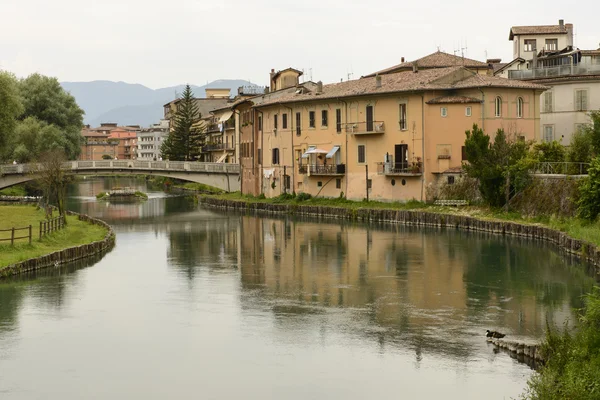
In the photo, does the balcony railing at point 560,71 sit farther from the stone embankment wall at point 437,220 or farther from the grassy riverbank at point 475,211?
the stone embankment wall at point 437,220

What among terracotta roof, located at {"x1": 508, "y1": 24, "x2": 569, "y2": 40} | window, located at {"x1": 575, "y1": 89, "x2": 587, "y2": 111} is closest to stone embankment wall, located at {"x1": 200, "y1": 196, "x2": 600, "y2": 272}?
window, located at {"x1": 575, "y1": 89, "x2": 587, "y2": 111}

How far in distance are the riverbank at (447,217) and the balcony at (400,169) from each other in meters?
1.90

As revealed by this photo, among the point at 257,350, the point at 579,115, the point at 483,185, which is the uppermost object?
the point at 579,115

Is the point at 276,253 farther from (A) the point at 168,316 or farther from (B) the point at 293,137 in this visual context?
(B) the point at 293,137

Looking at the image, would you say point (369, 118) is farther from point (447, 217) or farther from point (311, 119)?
point (447, 217)

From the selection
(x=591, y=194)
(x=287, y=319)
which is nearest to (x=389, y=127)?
(x=591, y=194)

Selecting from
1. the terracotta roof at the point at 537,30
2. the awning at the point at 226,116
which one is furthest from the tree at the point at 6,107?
the terracotta roof at the point at 537,30

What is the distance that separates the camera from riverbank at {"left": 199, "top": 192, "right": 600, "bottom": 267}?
3934 centimetres

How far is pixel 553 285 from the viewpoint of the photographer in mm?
32656

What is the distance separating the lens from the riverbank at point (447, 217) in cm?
3934

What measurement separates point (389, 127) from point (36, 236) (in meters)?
27.3

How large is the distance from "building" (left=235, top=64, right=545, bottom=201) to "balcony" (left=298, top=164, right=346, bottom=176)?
0.22 ft

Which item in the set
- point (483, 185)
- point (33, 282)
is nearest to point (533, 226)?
point (483, 185)

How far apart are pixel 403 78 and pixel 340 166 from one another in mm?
7337
